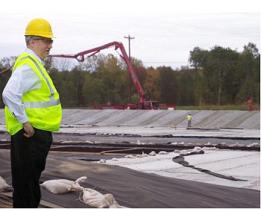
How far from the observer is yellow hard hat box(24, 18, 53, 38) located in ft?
12.4

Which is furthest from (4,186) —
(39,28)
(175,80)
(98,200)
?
(175,80)

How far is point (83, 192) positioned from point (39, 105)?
1.43m

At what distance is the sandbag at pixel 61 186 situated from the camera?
4938mm

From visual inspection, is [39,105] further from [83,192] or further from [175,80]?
[175,80]

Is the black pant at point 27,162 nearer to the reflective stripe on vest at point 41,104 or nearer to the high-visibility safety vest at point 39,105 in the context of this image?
the high-visibility safety vest at point 39,105

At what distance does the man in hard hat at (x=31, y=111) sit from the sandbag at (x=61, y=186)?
1.07 m

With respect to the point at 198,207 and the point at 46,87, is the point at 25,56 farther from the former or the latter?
the point at 198,207

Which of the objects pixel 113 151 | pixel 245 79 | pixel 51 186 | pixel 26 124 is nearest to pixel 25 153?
pixel 26 124

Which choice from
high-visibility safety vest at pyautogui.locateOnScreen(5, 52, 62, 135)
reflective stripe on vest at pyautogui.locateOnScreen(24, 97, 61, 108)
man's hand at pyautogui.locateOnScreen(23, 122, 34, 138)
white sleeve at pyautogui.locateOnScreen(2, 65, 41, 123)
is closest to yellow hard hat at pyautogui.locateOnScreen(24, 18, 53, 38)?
high-visibility safety vest at pyautogui.locateOnScreen(5, 52, 62, 135)

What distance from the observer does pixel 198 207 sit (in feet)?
16.0

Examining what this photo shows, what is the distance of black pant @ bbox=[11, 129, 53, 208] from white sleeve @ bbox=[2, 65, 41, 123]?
15cm

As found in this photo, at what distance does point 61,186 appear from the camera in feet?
16.3

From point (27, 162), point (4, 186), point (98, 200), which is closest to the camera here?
point (27, 162)

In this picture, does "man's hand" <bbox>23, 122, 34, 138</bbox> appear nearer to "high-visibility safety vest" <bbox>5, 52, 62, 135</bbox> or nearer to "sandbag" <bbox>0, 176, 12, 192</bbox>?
"high-visibility safety vest" <bbox>5, 52, 62, 135</bbox>
